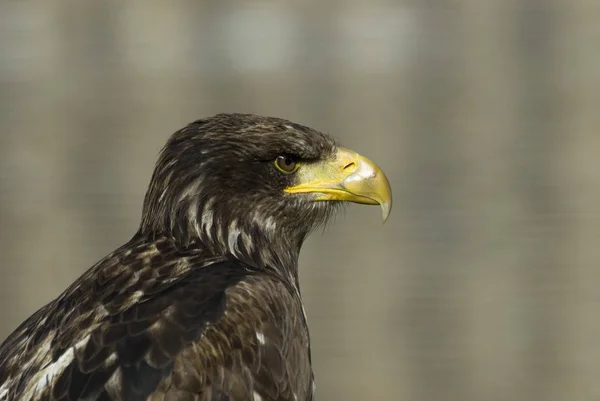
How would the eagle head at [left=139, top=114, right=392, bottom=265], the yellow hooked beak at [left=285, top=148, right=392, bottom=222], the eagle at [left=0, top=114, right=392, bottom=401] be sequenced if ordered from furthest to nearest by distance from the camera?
the yellow hooked beak at [left=285, top=148, right=392, bottom=222]
the eagle head at [left=139, top=114, right=392, bottom=265]
the eagle at [left=0, top=114, right=392, bottom=401]

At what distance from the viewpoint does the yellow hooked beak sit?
4.57 meters

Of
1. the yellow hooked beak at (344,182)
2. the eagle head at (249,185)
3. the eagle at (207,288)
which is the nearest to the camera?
the eagle at (207,288)

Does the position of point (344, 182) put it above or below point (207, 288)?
above

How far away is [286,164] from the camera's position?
14.8 ft

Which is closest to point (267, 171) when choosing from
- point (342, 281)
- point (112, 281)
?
point (112, 281)

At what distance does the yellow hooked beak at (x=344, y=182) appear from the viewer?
4566 mm

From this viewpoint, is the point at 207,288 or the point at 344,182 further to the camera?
the point at 344,182

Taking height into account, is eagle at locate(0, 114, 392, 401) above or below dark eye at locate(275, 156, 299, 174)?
below

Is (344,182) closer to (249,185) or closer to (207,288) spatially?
(249,185)

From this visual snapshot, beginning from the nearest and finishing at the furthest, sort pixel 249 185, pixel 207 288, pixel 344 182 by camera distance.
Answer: pixel 207 288 → pixel 249 185 → pixel 344 182

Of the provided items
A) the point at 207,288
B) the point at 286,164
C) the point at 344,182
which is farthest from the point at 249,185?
the point at 207,288

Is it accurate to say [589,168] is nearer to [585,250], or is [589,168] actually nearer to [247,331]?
[585,250]

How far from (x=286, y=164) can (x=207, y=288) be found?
73cm

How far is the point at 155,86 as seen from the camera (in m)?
7.05
